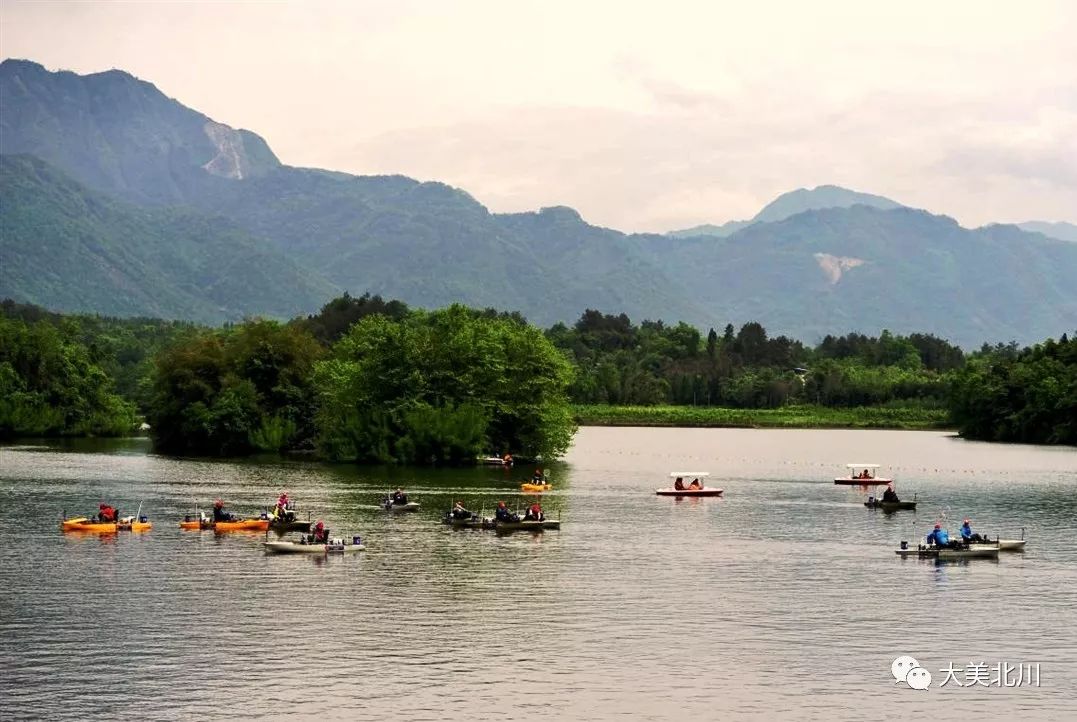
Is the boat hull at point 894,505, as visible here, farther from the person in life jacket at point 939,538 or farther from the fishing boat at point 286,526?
the fishing boat at point 286,526

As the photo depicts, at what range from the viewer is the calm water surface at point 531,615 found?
43656 mm

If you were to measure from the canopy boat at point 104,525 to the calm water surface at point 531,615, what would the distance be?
150cm

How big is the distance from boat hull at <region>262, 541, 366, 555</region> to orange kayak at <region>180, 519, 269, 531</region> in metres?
7.70

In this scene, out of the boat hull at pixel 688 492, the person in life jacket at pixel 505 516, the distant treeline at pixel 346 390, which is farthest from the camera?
the distant treeline at pixel 346 390

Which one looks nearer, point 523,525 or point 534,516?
point 523,525

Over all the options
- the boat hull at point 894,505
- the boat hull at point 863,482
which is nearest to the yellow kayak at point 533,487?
the boat hull at point 894,505

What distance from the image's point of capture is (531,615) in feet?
182

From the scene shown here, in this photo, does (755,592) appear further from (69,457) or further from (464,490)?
(69,457)

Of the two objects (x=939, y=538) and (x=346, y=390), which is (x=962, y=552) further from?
Result: (x=346, y=390)

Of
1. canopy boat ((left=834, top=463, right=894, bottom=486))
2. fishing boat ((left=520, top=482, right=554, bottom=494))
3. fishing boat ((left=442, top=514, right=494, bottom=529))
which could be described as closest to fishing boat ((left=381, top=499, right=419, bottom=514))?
fishing boat ((left=442, top=514, right=494, bottom=529))

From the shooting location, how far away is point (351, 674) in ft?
150

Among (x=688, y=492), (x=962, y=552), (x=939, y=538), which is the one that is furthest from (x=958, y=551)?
(x=688, y=492)

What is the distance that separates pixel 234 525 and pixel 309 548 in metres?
10.1

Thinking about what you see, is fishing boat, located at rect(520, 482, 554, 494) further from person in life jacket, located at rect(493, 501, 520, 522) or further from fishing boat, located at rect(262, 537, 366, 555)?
fishing boat, located at rect(262, 537, 366, 555)
